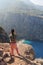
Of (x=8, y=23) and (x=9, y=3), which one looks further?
(x=9, y=3)

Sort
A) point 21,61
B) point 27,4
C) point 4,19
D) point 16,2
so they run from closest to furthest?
point 21,61 < point 4,19 < point 16,2 < point 27,4

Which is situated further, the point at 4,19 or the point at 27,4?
the point at 27,4

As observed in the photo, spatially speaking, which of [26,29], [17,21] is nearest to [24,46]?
[26,29]

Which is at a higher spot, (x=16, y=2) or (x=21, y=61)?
(x=16, y=2)

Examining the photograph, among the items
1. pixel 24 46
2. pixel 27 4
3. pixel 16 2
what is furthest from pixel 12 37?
pixel 27 4

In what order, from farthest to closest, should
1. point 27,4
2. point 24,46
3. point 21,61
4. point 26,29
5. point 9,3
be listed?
point 27,4
point 9,3
point 26,29
point 24,46
point 21,61

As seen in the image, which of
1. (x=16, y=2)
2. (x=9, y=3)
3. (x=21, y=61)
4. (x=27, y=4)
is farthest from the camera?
(x=27, y=4)

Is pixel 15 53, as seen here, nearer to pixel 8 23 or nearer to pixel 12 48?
pixel 12 48

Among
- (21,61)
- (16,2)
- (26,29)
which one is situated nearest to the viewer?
(21,61)

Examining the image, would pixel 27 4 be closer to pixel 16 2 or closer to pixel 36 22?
pixel 16 2
